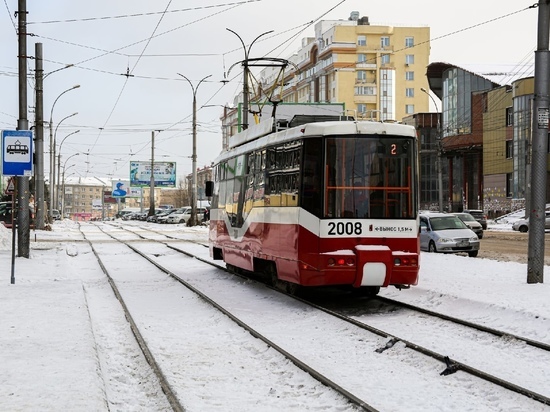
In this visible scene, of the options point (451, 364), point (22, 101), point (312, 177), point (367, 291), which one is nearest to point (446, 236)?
point (367, 291)

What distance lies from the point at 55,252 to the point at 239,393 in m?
19.0

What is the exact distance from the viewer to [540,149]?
13484mm

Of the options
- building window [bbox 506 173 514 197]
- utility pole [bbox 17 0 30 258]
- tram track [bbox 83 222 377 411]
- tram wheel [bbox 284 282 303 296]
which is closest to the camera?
tram track [bbox 83 222 377 411]

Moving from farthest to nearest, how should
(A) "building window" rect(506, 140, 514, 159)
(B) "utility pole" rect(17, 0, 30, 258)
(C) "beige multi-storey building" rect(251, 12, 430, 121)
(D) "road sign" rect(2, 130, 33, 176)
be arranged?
(C) "beige multi-storey building" rect(251, 12, 430, 121)
(A) "building window" rect(506, 140, 514, 159)
(B) "utility pole" rect(17, 0, 30, 258)
(D) "road sign" rect(2, 130, 33, 176)

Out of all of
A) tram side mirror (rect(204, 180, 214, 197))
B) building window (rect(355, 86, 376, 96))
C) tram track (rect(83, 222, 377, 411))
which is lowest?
tram track (rect(83, 222, 377, 411))

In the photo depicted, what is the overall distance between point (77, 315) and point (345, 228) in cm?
416

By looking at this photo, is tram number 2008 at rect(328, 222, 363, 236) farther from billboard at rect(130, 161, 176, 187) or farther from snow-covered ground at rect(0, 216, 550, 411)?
billboard at rect(130, 161, 176, 187)

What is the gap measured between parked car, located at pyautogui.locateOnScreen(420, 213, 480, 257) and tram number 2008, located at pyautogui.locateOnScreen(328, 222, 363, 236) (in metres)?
12.6

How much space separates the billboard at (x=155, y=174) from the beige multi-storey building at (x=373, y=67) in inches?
584

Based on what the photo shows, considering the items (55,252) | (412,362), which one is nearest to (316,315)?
(412,362)

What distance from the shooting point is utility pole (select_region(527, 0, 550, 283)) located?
1344 cm

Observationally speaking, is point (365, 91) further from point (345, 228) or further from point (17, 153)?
point (345, 228)

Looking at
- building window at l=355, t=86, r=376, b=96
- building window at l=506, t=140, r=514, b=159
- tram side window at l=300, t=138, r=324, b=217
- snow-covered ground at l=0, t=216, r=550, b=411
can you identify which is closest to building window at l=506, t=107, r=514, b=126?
building window at l=506, t=140, r=514, b=159

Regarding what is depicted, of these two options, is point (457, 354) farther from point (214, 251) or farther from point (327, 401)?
point (214, 251)
